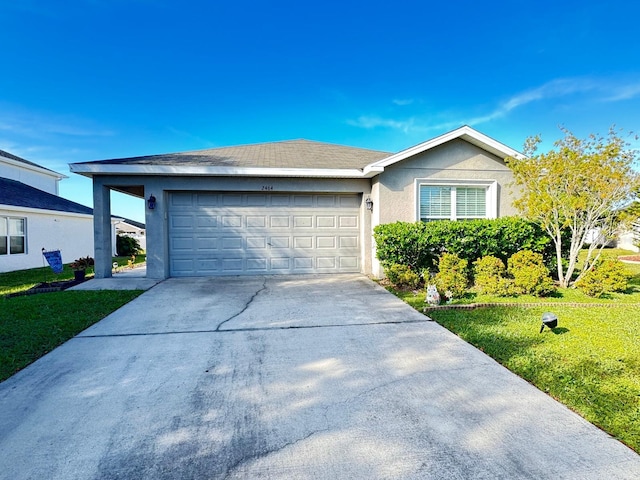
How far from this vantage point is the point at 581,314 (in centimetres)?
549

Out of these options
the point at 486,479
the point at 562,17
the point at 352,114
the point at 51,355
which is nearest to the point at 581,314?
the point at 486,479

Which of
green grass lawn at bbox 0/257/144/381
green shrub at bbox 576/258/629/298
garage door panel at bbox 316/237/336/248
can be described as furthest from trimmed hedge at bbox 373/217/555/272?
green grass lawn at bbox 0/257/144/381

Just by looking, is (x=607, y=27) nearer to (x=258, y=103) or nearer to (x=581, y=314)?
(x=581, y=314)

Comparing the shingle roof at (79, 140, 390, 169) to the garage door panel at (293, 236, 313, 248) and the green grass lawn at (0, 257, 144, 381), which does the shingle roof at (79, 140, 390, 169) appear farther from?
the green grass lawn at (0, 257, 144, 381)

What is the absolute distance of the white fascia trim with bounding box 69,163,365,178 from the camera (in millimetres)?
8453

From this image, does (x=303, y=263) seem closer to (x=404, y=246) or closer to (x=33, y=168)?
(x=404, y=246)

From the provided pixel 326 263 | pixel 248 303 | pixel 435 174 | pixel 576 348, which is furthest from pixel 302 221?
pixel 576 348

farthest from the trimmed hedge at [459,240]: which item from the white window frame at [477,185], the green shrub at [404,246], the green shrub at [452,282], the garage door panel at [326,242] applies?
the garage door panel at [326,242]

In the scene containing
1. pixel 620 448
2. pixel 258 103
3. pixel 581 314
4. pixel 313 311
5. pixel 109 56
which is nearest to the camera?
pixel 620 448

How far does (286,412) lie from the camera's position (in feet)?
8.88

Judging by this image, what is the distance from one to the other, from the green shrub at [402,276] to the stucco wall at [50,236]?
47.7ft

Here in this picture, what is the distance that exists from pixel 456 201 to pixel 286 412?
27.9 feet

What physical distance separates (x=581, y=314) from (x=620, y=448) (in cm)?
405

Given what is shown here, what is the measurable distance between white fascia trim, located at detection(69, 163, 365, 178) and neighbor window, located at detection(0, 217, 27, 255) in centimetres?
722
